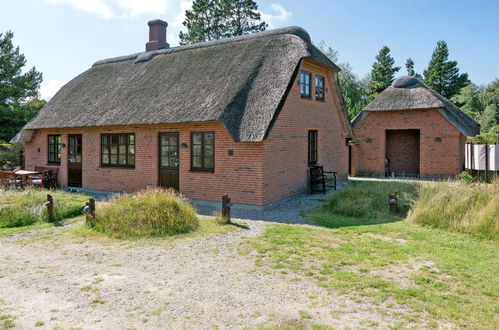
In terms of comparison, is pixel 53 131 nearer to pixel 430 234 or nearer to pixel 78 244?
pixel 78 244

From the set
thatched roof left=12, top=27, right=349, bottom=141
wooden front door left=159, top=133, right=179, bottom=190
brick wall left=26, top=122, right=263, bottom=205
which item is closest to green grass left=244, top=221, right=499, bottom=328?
brick wall left=26, top=122, right=263, bottom=205

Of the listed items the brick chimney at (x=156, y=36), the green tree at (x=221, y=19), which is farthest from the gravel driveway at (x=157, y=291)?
the green tree at (x=221, y=19)

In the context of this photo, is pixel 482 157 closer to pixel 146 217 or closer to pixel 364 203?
pixel 364 203

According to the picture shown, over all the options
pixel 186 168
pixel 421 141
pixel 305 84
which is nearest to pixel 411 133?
pixel 421 141

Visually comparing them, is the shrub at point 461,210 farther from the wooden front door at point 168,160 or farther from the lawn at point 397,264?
the wooden front door at point 168,160

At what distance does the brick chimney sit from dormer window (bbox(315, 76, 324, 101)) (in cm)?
819

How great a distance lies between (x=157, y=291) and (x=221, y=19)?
3700cm

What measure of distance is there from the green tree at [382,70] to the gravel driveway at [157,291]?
41.4m

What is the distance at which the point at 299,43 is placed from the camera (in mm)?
13383

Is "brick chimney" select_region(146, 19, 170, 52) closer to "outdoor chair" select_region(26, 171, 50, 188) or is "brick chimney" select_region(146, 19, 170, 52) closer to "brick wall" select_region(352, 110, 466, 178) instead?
"outdoor chair" select_region(26, 171, 50, 188)

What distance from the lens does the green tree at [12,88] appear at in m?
23.8

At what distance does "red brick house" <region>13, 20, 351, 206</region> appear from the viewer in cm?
1188

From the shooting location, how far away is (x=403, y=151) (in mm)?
21766

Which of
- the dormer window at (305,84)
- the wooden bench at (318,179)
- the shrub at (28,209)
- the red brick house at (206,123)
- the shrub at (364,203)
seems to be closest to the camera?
the shrub at (28,209)
